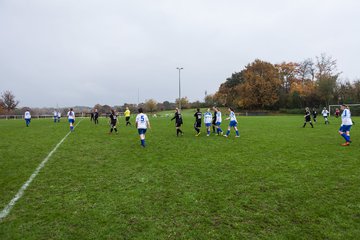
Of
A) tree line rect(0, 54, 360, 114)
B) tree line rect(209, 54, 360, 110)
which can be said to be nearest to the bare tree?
tree line rect(0, 54, 360, 114)

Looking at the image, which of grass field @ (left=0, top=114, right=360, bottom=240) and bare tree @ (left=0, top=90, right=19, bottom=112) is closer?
grass field @ (left=0, top=114, right=360, bottom=240)

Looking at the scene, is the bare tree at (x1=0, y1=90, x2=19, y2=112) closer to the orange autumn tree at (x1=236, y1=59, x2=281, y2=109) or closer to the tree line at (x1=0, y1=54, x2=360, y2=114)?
the tree line at (x1=0, y1=54, x2=360, y2=114)

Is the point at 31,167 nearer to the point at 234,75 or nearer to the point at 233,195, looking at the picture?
the point at 233,195

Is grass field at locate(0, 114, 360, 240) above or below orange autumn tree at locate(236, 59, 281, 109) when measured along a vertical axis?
below

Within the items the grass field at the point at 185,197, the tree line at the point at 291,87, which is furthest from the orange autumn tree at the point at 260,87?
the grass field at the point at 185,197

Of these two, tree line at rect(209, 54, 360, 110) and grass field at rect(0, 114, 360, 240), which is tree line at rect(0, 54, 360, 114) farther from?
grass field at rect(0, 114, 360, 240)

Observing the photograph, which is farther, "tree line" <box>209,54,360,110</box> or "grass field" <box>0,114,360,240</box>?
"tree line" <box>209,54,360,110</box>

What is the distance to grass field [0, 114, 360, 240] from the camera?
400 cm

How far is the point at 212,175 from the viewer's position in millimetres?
6969

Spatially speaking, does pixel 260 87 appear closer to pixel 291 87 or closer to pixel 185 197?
pixel 291 87

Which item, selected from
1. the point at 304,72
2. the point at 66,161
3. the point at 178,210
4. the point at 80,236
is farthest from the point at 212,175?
the point at 304,72

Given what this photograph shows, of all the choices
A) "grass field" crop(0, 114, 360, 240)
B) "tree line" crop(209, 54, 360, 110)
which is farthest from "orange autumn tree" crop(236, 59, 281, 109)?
"grass field" crop(0, 114, 360, 240)

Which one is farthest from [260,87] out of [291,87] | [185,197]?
[185,197]

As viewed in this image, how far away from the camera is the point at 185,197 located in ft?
17.6
